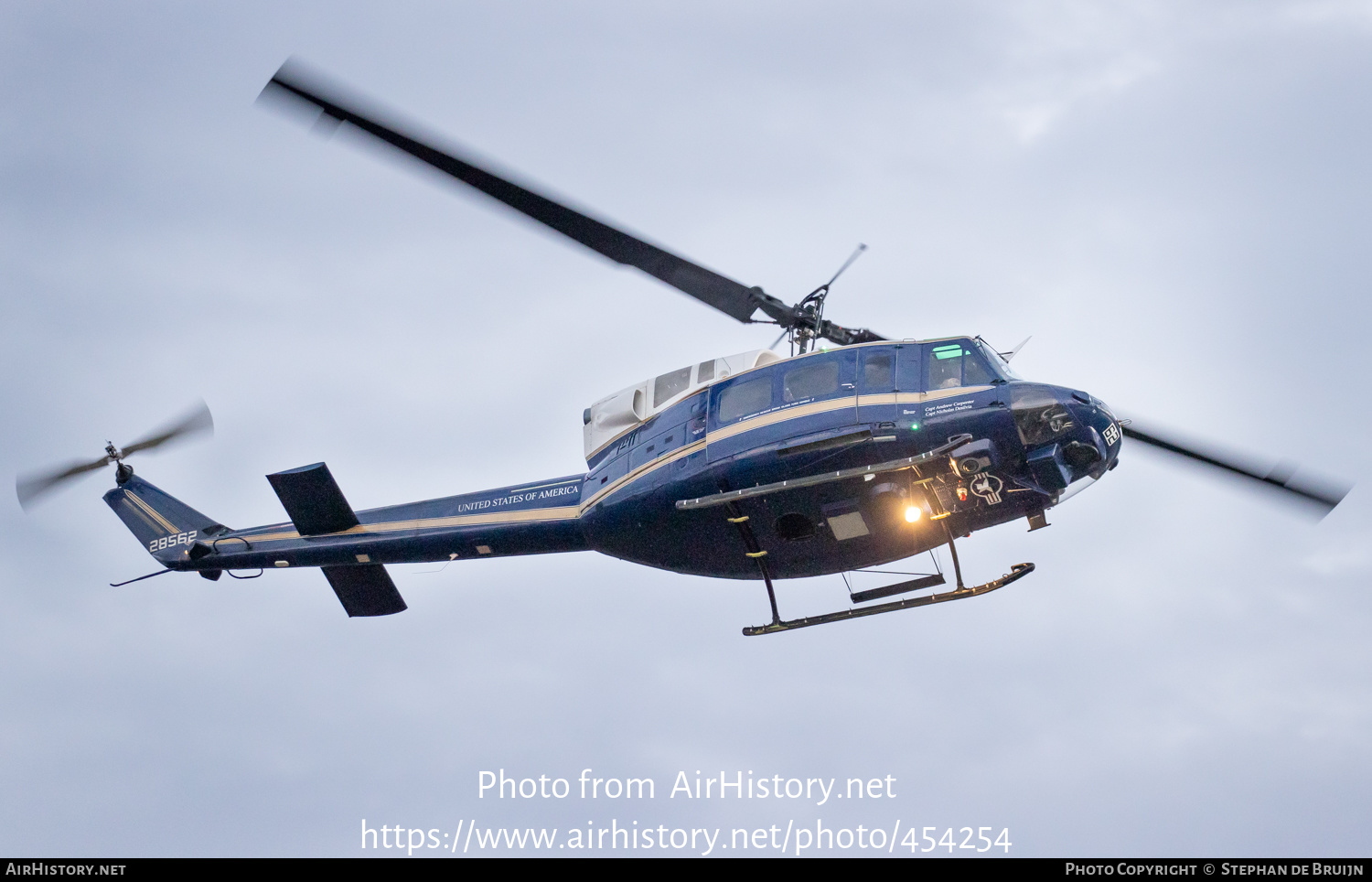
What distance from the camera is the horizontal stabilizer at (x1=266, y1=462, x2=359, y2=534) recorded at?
22266 mm

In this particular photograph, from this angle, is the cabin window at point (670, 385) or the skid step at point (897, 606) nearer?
the skid step at point (897, 606)

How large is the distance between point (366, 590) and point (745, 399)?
26.7 feet

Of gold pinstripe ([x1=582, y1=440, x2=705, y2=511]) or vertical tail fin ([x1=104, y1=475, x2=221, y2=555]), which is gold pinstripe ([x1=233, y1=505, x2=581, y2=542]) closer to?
gold pinstripe ([x1=582, y1=440, x2=705, y2=511])

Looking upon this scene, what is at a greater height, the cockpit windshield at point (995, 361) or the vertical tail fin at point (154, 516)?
the vertical tail fin at point (154, 516)

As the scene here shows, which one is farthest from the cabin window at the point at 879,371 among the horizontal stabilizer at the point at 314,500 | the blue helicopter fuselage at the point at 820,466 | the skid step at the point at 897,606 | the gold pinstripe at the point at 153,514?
the gold pinstripe at the point at 153,514

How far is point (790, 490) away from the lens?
1867 centimetres

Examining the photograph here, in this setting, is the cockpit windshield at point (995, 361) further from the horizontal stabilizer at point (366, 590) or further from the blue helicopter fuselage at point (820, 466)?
the horizontal stabilizer at point (366, 590)

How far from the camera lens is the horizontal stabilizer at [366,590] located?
77.3ft

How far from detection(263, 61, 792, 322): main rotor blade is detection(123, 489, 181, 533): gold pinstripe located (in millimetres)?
9922

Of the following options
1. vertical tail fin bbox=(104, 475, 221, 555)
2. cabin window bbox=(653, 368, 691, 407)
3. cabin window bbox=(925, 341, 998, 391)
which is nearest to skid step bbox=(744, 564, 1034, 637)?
cabin window bbox=(925, 341, 998, 391)

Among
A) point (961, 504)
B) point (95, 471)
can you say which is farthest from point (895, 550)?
point (95, 471)

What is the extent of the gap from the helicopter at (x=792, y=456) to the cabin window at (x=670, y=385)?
3 cm

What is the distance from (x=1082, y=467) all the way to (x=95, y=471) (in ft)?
55.9

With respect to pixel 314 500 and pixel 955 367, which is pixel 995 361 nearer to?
pixel 955 367
